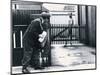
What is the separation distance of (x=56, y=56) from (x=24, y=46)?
381mm

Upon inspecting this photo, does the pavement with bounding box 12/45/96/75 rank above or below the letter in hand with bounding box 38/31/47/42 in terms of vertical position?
below

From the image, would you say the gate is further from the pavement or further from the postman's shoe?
the postman's shoe

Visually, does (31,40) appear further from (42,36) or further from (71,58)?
(71,58)

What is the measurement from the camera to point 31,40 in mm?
1899

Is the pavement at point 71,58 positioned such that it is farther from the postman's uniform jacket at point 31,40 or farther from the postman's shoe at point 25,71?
the postman's uniform jacket at point 31,40

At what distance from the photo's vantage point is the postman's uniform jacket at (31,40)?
6.18ft

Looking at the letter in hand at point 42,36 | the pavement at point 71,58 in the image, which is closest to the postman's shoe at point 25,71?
the pavement at point 71,58

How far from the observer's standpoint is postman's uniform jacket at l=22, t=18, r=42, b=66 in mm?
1883

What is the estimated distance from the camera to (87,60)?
2.08 m

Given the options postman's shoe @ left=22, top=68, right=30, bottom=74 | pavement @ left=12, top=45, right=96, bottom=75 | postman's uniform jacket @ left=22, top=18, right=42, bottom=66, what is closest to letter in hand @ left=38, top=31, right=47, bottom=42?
postman's uniform jacket @ left=22, top=18, right=42, bottom=66

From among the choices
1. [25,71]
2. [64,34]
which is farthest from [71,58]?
[25,71]
